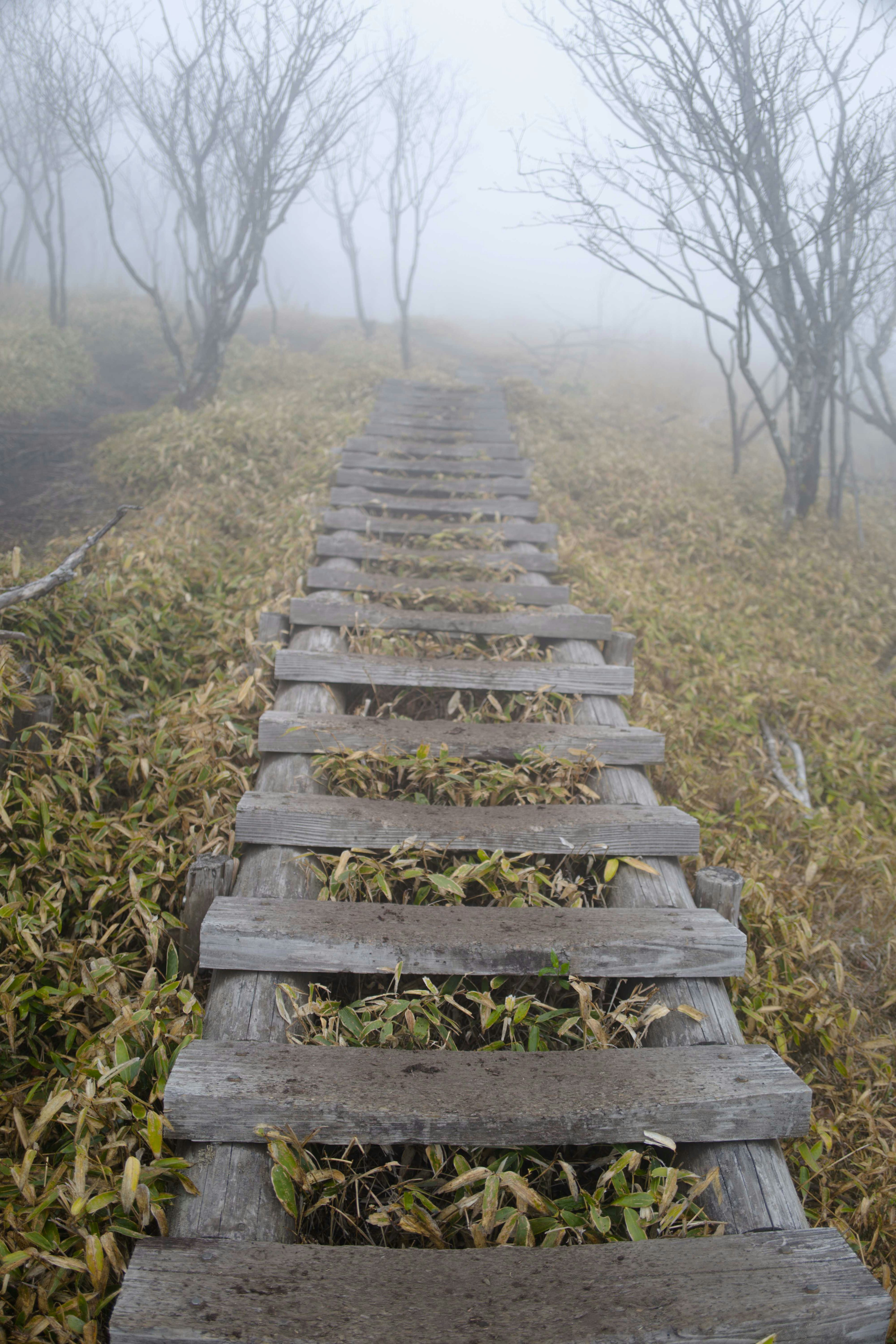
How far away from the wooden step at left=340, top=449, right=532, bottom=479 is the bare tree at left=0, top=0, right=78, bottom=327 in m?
7.99

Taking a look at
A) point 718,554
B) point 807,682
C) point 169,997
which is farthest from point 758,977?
point 718,554

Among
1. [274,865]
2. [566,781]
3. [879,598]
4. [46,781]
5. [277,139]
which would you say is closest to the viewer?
[274,865]

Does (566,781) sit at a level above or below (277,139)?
below

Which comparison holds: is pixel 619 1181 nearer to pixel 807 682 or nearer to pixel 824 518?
Result: pixel 807 682

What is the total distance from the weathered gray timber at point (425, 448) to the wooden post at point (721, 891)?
5.89 meters

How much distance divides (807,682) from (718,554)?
7.12 feet

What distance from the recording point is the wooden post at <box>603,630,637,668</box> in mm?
4332

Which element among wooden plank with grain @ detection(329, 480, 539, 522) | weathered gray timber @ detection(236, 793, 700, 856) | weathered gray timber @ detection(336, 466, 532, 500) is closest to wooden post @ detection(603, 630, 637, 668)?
weathered gray timber @ detection(236, 793, 700, 856)

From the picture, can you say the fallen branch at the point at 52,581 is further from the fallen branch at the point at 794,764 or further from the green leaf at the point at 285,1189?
the fallen branch at the point at 794,764

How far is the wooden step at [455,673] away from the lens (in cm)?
380

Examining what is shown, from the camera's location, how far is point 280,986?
2.32 meters

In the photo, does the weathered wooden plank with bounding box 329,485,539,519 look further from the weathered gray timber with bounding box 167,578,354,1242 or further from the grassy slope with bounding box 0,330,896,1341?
the weathered gray timber with bounding box 167,578,354,1242

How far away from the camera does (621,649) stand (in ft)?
14.3

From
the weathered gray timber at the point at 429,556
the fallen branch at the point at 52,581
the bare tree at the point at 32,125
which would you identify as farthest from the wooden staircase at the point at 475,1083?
the bare tree at the point at 32,125
